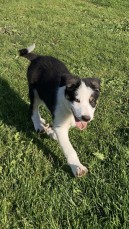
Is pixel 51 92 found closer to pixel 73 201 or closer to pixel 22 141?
pixel 22 141

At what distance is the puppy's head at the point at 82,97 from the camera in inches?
159

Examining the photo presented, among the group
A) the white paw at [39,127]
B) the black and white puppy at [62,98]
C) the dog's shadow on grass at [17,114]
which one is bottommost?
the dog's shadow on grass at [17,114]

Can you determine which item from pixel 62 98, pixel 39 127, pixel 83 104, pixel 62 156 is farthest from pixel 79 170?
pixel 39 127

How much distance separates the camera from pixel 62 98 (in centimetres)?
464

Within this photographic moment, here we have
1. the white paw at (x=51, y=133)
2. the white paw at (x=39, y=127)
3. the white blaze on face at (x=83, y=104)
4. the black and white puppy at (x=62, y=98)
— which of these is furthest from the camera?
the white paw at (x=39, y=127)

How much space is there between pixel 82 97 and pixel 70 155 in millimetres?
718

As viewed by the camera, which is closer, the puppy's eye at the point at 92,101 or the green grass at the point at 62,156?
the green grass at the point at 62,156

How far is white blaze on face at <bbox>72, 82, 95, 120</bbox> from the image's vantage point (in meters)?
4.03

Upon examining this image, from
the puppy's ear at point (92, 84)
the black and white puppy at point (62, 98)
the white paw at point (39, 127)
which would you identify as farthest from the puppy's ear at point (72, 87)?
the white paw at point (39, 127)

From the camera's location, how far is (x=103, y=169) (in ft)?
14.3

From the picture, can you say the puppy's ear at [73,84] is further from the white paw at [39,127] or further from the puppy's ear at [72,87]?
the white paw at [39,127]

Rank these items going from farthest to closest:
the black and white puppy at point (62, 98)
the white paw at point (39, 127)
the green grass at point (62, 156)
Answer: the white paw at point (39, 127) → the black and white puppy at point (62, 98) → the green grass at point (62, 156)

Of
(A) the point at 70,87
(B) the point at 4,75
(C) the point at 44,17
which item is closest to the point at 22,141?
(A) the point at 70,87

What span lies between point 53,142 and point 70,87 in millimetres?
1076
